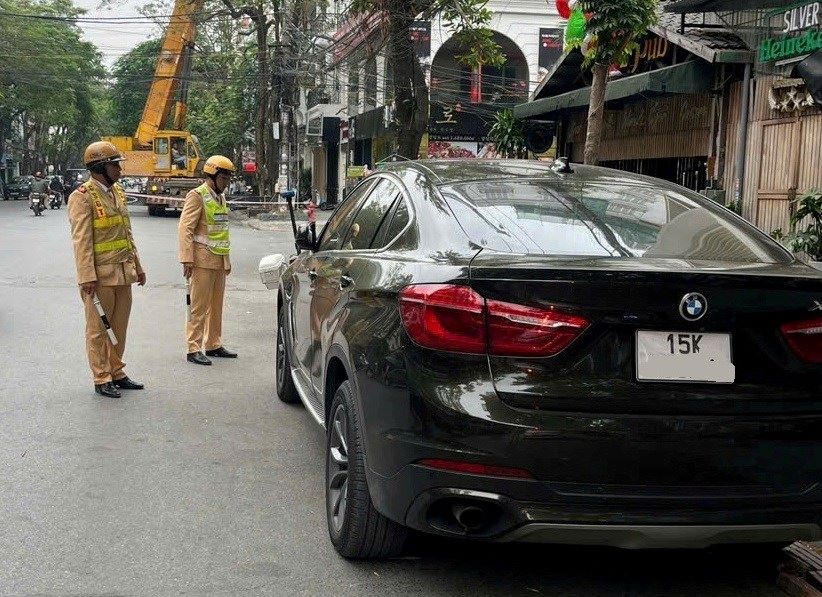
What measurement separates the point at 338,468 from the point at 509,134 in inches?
594

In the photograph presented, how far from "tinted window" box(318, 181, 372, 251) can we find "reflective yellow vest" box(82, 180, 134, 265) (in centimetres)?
195

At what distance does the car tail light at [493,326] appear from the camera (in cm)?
326

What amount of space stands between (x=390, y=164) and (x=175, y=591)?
2389 mm

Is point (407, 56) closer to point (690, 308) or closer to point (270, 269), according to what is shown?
point (270, 269)

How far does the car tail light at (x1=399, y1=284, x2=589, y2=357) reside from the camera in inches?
128

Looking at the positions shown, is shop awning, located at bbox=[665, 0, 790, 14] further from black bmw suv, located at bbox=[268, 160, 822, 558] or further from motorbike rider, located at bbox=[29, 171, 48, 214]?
motorbike rider, located at bbox=[29, 171, 48, 214]

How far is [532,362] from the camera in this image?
10.7ft

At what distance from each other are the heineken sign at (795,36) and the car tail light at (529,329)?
26.7 feet

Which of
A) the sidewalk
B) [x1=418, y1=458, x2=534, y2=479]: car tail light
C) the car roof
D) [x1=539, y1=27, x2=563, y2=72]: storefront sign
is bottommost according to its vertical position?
the sidewalk

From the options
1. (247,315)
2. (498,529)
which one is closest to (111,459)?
(498,529)

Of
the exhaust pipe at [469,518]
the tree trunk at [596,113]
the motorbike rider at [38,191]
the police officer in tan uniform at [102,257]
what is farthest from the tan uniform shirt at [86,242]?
the motorbike rider at [38,191]

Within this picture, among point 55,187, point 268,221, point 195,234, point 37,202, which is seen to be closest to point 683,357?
point 195,234

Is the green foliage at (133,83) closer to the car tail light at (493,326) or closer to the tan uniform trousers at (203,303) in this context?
the tan uniform trousers at (203,303)

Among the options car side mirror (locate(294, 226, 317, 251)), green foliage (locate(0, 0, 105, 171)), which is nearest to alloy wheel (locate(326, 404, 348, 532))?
car side mirror (locate(294, 226, 317, 251))
